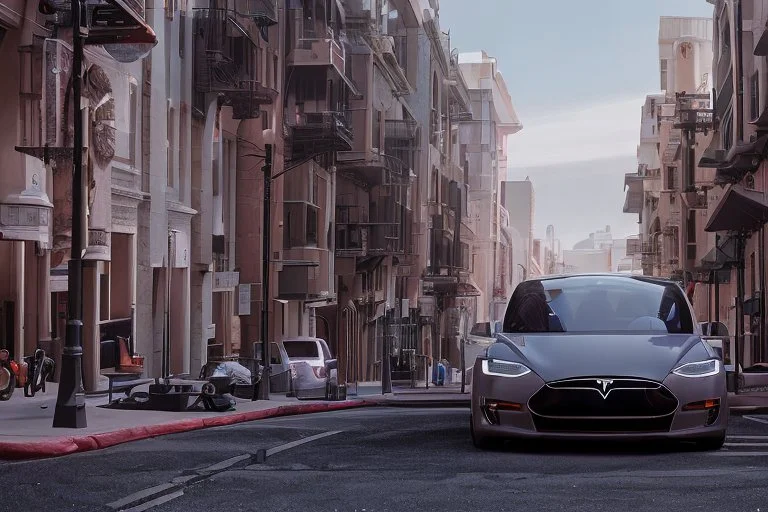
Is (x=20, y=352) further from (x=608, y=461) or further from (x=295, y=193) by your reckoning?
(x=295, y=193)

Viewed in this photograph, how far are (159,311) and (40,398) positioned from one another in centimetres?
856

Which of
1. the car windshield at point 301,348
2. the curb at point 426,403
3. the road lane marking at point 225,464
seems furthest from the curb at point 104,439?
the car windshield at point 301,348

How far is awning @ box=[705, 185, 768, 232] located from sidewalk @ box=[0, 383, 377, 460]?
1386 cm

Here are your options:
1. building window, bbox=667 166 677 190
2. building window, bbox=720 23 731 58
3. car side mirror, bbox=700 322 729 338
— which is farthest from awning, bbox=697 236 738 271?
car side mirror, bbox=700 322 729 338

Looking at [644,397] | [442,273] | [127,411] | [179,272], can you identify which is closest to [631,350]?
[644,397]

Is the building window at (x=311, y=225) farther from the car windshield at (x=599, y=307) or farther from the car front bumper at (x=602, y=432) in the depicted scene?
the car front bumper at (x=602, y=432)

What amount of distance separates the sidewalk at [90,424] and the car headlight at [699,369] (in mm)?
5576

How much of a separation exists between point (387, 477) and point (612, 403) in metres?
2.10

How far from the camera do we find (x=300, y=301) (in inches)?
1737

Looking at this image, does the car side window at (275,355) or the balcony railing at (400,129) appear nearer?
the car side window at (275,355)

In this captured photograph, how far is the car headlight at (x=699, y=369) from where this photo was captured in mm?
11102

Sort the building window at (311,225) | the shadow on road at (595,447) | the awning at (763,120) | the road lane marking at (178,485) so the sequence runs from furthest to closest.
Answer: the building window at (311,225) → the awning at (763,120) → the shadow on road at (595,447) → the road lane marking at (178,485)

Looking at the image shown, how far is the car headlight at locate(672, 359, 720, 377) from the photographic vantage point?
1110cm

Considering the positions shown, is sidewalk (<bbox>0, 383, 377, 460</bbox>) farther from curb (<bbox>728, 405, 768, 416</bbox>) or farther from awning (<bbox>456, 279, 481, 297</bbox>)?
awning (<bbox>456, 279, 481, 297</bbox>)
